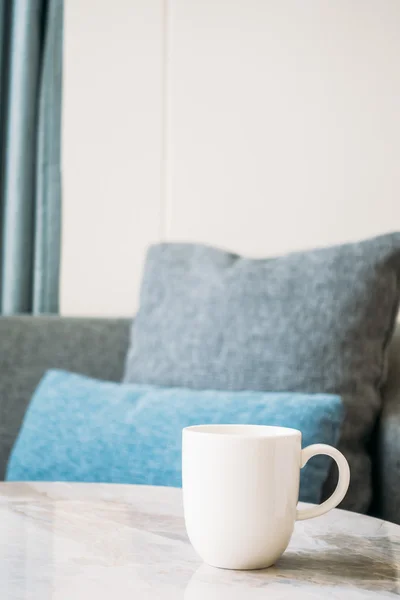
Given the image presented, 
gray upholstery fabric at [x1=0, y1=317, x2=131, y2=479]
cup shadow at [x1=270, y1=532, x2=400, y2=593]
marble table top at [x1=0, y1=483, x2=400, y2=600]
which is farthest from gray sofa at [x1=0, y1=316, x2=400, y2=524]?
cup shadow at [x1=270, y1=532, x2=400, y2=593]

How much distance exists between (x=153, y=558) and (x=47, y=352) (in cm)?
115

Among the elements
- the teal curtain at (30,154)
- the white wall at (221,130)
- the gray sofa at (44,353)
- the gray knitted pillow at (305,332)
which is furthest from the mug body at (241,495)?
the teal curtain at (30,154)

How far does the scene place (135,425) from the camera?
1212 mm

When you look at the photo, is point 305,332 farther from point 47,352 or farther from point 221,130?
point 221,130

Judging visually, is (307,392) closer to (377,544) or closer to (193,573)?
(377,544)

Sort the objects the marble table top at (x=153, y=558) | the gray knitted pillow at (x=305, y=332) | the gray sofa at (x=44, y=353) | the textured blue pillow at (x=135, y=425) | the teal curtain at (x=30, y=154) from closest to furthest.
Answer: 1. the marble table top at (x=153, y=558)
2. the textured blue pillow at (x=135, y=425)
3. the gray knitted pillow at (x=305, y=332)
4. the gray sofa at (x=44, y=353)
5. the teal curtain at (x=30, y=154)

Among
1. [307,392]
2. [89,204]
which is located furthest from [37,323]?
[307,392]

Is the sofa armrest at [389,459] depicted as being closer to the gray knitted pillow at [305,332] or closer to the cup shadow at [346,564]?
the gray knitted pillow at [305,332]

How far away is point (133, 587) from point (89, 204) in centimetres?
162

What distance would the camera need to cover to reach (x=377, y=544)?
644 mm

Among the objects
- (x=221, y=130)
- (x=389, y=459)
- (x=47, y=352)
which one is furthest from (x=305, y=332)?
(x=221, y=130)

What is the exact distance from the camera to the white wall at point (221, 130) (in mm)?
1840

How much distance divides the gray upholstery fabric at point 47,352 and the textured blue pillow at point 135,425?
29cm

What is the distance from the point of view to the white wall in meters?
1.84
